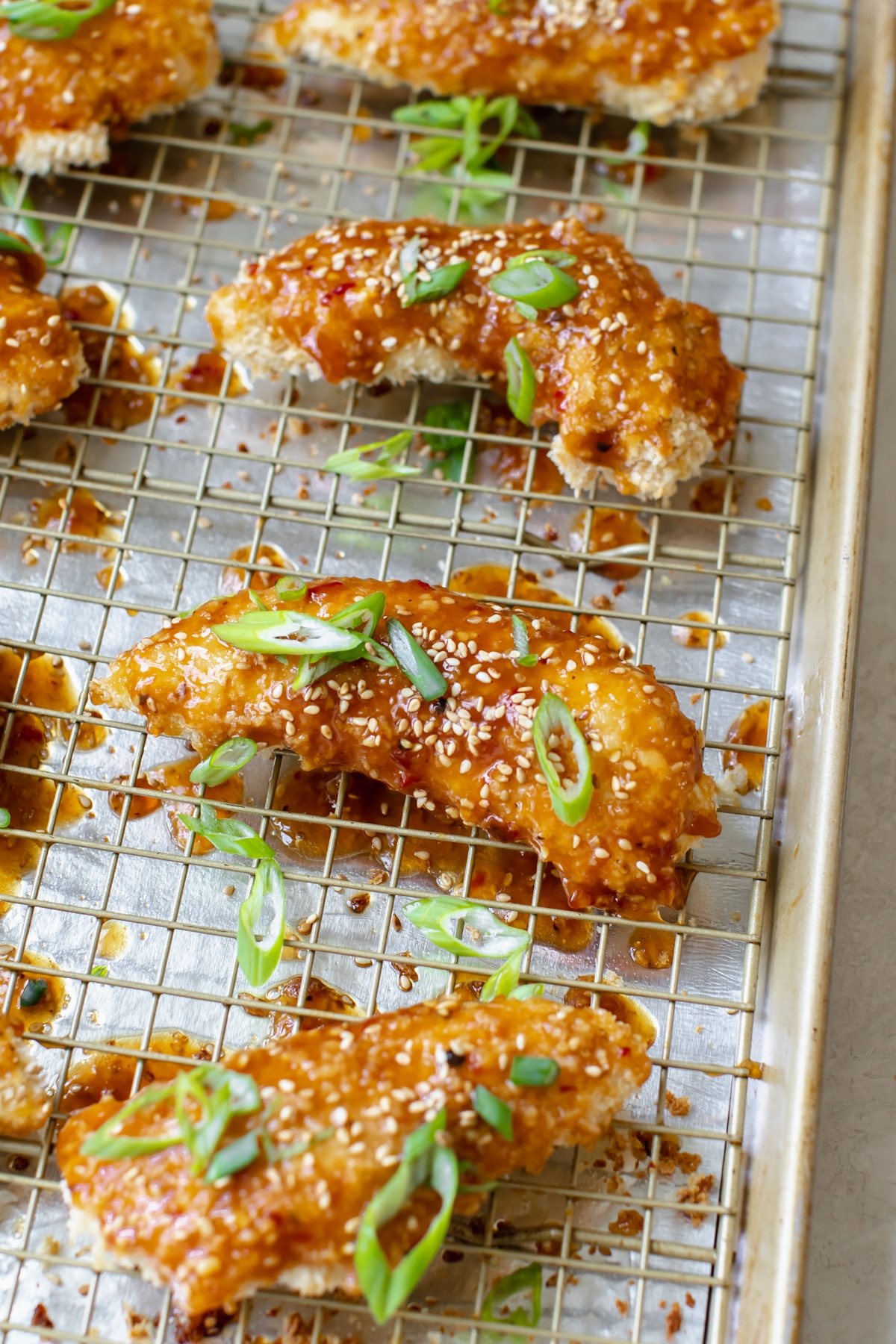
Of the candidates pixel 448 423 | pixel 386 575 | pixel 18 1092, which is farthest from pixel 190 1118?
pixel 448 423

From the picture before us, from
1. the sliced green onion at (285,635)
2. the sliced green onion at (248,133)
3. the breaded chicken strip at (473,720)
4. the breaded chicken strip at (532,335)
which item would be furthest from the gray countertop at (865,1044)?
the sliced green onion at (248,133)

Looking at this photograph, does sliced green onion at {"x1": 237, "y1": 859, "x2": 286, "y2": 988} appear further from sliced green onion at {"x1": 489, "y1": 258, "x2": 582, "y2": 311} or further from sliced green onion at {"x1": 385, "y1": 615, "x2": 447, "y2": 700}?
sliced green onion at {"x1": 489, "y1": 258, "x2": 582, "y2": 311}

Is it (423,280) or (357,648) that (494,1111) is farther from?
(423,280)

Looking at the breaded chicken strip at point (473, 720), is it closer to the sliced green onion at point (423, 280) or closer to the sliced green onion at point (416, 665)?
the sliced green onion at point (416, 665)

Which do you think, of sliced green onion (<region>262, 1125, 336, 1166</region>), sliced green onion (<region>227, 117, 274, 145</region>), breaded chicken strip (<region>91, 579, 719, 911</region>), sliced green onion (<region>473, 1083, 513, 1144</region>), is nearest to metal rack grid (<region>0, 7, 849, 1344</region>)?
sliced green onion (<region>227, 117, 274, 145</region>)

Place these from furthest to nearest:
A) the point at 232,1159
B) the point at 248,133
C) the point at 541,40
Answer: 1. the point at 248,133
2. the point at 541,40
3. the point at 232,1159

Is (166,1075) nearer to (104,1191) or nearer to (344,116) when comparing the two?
(104,1191)
